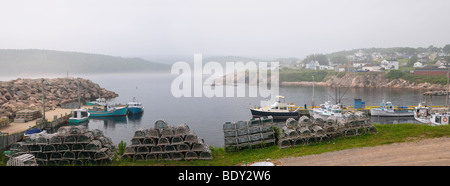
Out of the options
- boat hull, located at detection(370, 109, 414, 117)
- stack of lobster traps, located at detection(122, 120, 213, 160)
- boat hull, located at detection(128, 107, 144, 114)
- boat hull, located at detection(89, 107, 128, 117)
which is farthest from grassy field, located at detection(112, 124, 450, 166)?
boat hull, located at detection(128, 107, 144, 114)

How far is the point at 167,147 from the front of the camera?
14117 millimetres

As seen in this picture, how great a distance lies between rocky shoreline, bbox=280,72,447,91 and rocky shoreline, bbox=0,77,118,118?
5032 cm

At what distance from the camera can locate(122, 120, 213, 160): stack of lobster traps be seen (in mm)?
14055

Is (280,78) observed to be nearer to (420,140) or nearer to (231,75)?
(231,75)

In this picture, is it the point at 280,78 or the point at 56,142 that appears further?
the point at 280,78

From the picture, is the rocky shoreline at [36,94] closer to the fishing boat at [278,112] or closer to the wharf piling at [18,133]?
the wharf piling at [18,133]

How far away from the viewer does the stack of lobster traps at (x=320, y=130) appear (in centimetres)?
1514

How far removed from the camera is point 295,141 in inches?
592

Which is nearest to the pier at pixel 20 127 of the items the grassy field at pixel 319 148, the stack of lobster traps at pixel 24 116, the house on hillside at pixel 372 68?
the stack of lobster traps at pixel 24 116

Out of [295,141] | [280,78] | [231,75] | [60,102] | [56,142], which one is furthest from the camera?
[231,75]
